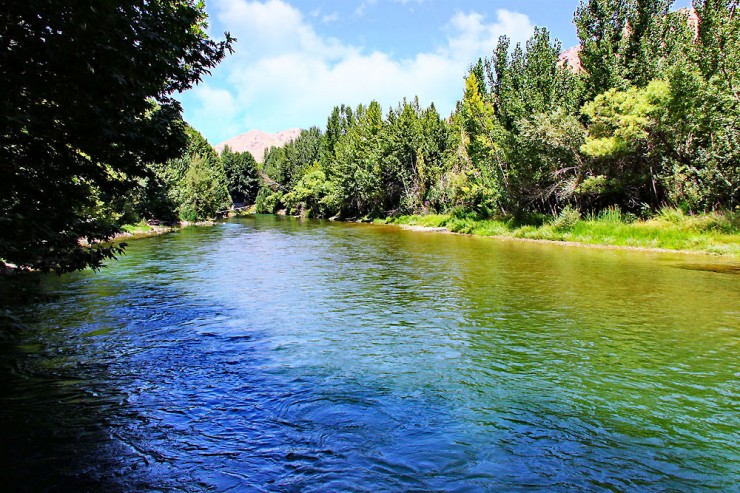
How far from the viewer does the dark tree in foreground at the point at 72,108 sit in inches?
240

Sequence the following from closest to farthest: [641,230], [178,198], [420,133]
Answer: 1. [641,230]
2. [178,198]
3. [420,133]

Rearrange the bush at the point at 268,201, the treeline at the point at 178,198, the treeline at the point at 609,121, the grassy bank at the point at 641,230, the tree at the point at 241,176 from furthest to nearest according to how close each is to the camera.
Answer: the tree at the point at 241,176 → the bush at the point at 268,201 → the treeline at the point at 178,198 → the treeline at the point at 609,121 → the grassy bank at the point at 641,230

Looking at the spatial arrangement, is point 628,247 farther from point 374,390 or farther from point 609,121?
point 374,390

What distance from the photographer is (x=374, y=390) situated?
8039 millimetres

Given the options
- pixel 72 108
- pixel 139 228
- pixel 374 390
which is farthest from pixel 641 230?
pixel 139 228

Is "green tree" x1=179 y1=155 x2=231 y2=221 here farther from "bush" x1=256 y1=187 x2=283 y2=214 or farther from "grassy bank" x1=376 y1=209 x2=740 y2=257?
"bush" x1=256 y1=187 x2=283 y2=214

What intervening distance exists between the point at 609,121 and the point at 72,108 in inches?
1373

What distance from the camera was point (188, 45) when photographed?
8922 mm

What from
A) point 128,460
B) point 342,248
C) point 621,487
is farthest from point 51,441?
point 342,248

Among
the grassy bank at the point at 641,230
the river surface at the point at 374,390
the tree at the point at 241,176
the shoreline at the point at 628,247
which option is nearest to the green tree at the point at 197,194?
the shoreline at the point at 628,247

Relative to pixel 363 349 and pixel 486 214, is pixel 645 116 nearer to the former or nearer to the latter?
pixel 486 214

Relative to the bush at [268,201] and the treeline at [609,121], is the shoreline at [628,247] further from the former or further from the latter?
the bush at [268,201]

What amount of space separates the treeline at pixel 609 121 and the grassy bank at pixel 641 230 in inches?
49.1

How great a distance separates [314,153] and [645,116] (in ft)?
327
